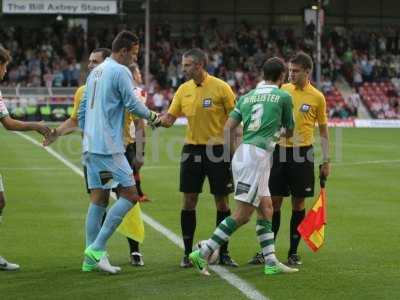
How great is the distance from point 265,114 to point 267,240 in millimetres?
1200

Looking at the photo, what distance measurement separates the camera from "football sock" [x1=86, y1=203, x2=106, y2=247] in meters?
9.30

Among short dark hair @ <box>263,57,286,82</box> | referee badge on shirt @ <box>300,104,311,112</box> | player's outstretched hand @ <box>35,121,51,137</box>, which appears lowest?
player's outstretched hand @ <box>35,121,51,137</box>

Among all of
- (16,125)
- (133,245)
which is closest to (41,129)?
(16,125)

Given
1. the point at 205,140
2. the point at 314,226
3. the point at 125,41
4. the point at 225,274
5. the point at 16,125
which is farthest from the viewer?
the point at 314,226

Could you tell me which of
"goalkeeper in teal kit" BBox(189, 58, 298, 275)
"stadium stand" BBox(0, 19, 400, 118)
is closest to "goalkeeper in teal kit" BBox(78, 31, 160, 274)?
"goalkeeper in teal kit" BBox(189, 58, 298, 275)

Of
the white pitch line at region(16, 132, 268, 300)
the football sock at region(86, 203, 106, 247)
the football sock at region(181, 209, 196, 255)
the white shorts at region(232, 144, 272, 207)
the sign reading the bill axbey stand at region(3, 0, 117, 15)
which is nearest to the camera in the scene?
the white pitch line at region(16, 132, 268, 300)

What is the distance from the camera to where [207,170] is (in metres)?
9.80

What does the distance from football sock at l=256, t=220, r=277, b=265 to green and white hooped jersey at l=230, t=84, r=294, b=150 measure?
0.74 meters

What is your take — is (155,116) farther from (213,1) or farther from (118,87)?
(213,1)

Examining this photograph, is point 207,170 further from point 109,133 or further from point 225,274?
point 109,133

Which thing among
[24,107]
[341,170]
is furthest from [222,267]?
[24,107]

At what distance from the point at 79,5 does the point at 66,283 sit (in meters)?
43.2

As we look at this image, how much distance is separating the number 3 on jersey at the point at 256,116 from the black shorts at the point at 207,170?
2.75 ft

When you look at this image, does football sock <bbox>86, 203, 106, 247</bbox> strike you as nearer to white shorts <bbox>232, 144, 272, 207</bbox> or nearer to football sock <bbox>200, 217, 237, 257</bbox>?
football sock <bbox>200, 217, 237, 257</bbox>
